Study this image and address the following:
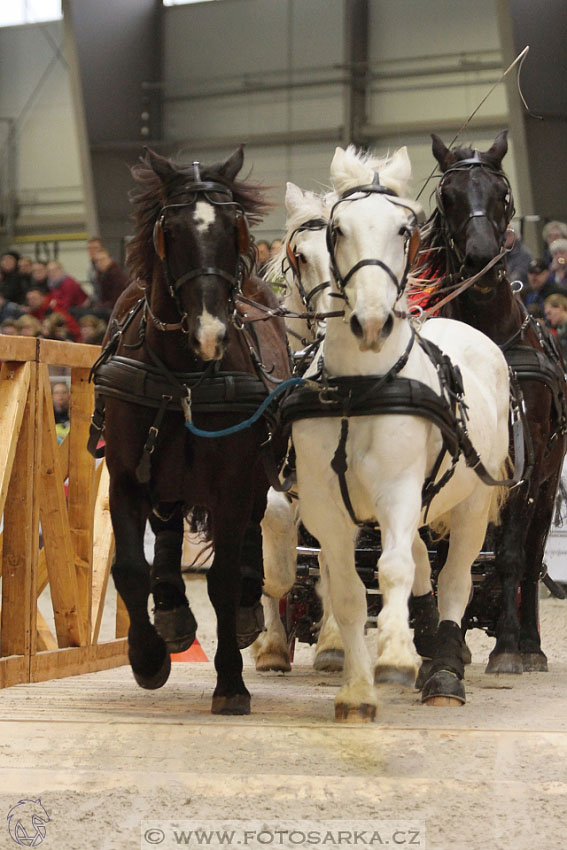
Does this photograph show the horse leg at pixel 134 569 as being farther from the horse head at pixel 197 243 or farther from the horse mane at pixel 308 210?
the horse mane at pixel 308 210

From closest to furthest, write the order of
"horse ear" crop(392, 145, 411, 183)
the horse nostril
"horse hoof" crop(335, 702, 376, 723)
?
the horse nostril, "horse hoof" crop(335, 702, 376, 723), "horse ear" crop(392, 145, 411, 183)

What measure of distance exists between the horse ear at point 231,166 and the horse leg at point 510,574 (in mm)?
2244

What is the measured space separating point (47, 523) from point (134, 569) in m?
1.44

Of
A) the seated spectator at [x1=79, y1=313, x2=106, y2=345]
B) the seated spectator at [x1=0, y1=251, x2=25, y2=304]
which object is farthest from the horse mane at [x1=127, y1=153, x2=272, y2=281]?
the seated spectator at [x1=0, y1=251, x2=25, y2=304]

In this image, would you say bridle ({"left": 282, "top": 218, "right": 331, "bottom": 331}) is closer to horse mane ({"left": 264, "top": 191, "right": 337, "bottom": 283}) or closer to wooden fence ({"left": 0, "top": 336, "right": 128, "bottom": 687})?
horse mane ({"left": 264, "top": 191, "right": 337, "bottom": 283})

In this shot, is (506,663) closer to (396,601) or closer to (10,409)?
(396,601)

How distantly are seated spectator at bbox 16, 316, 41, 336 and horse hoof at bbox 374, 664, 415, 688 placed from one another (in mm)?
10576

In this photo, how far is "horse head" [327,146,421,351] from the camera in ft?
12.8

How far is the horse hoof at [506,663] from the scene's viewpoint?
20.0ft

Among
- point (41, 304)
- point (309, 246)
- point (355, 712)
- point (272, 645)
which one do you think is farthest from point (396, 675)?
point (41, 304)

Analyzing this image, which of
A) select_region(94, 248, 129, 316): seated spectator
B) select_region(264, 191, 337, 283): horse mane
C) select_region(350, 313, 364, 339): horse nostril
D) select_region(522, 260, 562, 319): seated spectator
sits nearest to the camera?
select_region(350, 313, 364, 339): horse nostril

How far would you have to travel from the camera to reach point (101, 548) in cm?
675

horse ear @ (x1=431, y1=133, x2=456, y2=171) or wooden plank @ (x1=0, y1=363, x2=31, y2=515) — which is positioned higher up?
horse ear @ (x1=431, y1=133, x2=456, y2=171)

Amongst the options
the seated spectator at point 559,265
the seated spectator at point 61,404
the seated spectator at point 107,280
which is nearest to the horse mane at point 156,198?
the seated spectator at point 559,265
